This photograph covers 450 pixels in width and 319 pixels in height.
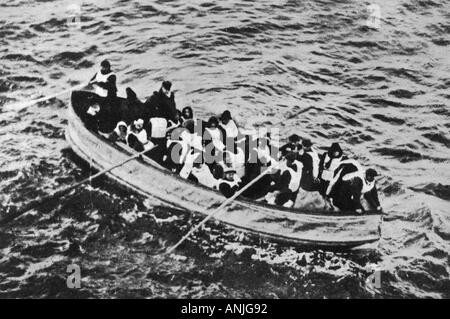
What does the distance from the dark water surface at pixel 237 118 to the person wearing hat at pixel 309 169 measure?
1.42 m

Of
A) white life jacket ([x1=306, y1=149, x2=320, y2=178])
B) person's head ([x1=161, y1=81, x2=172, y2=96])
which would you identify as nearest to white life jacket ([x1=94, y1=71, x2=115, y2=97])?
person's head ([x1=161, y1=81, x2=172, y2=96])

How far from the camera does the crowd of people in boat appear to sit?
10.5m

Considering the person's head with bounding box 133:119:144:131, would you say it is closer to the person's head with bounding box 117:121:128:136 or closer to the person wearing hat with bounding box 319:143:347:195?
the person's head with bounding box 117:121:128:136

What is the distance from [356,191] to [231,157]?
277cm

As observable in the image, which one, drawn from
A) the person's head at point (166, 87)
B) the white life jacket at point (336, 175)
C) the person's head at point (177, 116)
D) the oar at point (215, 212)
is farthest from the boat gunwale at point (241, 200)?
the person's head at point (166, 87)

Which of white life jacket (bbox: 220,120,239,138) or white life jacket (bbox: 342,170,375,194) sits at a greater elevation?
white life jacket (bbox: 220,120,239,138)

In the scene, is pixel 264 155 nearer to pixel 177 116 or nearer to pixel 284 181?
pixel 284 181

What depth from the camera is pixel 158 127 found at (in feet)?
38.7

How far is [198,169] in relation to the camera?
36.7 feet

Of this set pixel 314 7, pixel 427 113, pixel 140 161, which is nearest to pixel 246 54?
pixel 314 7

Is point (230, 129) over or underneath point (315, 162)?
over

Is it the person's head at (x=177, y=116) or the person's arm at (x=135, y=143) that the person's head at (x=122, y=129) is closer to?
the person's arm at (x=135, y=143)

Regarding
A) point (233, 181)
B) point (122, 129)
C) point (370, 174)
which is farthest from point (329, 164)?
point (122, 129)
